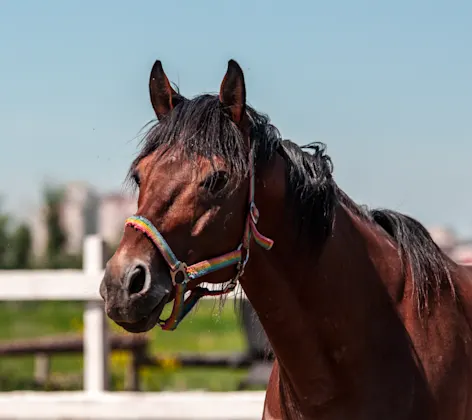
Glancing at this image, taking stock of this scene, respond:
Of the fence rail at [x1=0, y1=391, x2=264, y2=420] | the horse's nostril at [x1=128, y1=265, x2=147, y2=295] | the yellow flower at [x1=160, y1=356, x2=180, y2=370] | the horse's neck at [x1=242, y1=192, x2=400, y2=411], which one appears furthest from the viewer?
the yellow flower at [x1=160, y1=356, x2=180, y2=370]

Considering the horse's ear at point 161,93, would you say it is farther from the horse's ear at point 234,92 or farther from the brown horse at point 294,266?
the horse's ear at point 234,92

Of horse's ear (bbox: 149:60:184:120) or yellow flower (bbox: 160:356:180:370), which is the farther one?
yellow flower (bbox: 160:356:180:370)

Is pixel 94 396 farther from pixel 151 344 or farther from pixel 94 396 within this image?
pixel 151 344

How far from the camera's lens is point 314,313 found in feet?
10.8

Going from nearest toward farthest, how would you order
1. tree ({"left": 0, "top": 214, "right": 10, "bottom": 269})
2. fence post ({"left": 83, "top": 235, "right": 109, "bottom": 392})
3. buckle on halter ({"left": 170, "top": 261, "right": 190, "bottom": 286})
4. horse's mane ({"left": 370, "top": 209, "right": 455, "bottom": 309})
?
buckle on halter ({"left": 170, "top": 261, "right": 190, "bottom": 286}) < horse's mane ({"left": 370, "top": 209, "right": 455, "bottom": 309}) < fence post ({"left": 83, "top": 235, "right": 109, "bottom": 392}) < tree ({"left": 0, "top": 214, "right": 10, "bottom": 269})

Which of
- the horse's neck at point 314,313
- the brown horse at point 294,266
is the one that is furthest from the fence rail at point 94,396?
the horse's neck at point 314,313

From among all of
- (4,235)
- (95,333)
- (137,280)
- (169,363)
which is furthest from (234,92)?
(4,235)

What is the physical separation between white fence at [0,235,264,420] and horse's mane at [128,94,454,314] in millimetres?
2418

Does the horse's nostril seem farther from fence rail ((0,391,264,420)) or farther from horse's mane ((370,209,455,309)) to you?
fence rail ((0,391,264,420))

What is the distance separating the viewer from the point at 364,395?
127 inches

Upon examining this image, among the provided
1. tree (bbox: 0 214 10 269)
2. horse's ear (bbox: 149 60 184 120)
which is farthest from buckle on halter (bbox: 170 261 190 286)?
tree (bbox: 0 214 10 269)

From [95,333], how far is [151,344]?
734 cm

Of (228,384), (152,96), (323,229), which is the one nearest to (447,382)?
(323,229)

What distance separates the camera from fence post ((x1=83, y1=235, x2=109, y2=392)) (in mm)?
5863
